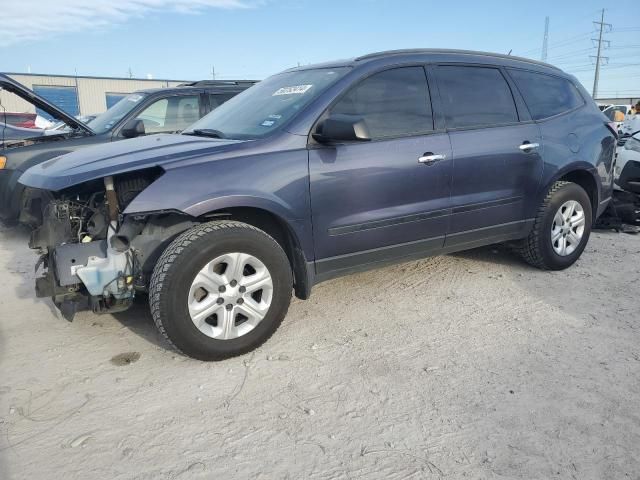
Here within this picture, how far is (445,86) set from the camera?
3.85 meters

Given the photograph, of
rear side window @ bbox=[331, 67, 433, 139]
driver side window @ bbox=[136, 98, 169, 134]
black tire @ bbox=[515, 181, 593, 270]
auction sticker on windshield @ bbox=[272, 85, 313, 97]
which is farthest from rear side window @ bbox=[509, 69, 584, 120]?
driver side window @ bbox=[136, 98, 169, 134]

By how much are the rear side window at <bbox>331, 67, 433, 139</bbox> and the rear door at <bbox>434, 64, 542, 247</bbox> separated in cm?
20

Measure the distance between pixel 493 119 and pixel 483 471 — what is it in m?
2.85

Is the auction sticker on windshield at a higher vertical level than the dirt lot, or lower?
higher

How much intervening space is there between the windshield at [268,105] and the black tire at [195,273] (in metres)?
0.73

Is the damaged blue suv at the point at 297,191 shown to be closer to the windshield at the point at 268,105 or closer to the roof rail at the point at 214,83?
the windshield at the point at 268,105

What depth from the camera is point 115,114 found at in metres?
6.55

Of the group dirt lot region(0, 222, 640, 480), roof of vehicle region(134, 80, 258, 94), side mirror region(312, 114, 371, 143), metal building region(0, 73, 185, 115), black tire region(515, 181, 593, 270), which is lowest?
dirt lot region(0, 222, 640, 480)

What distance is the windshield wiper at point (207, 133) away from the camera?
3.59 meters

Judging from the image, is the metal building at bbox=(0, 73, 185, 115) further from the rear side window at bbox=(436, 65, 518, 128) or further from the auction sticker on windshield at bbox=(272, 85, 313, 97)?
the rear side window at bbox=(436, 65, 518, 128)

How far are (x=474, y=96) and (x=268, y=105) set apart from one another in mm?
1641

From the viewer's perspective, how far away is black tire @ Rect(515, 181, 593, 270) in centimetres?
440

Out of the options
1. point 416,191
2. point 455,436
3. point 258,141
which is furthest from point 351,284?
point 455,436

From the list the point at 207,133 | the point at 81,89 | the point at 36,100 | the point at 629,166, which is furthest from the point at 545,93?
the point at 81,89
